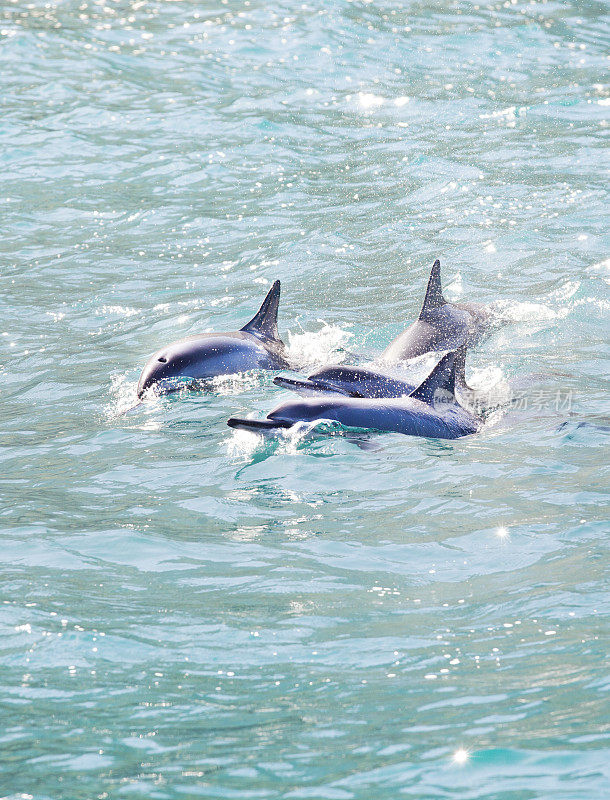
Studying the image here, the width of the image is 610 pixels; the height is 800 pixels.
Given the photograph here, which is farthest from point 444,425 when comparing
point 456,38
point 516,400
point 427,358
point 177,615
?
point 456,38

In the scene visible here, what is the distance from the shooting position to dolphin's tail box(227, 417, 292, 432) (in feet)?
23.6

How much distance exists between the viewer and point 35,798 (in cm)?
405

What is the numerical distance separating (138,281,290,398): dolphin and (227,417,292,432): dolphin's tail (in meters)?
1.44

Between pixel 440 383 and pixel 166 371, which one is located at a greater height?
pixel 440 383

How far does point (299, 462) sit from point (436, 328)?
302 centimetres

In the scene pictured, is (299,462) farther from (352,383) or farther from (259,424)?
(352,383)

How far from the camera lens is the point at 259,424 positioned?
7.37m

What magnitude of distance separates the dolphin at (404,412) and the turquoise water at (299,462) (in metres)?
0.20

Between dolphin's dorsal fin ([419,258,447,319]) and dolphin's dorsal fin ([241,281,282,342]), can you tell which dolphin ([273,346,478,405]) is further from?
dolphin's dorsal fin ([241,281,282,342])

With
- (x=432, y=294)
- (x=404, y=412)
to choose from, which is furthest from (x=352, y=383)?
(x=432, y=294)

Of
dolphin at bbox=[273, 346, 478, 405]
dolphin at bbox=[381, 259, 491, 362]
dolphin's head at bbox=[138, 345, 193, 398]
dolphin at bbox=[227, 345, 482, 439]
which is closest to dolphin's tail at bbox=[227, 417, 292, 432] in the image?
dolphin at bbox=[227, 345, 482, 439]

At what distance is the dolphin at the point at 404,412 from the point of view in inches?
302

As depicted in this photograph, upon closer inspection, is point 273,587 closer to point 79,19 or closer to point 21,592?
point 21,592

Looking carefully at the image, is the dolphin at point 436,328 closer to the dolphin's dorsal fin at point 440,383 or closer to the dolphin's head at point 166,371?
the dolphin's dorsal fin at point 440,383
